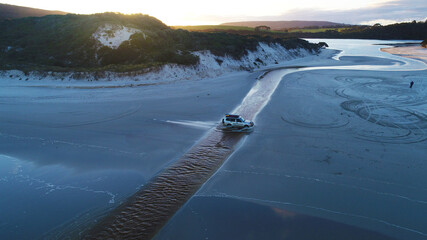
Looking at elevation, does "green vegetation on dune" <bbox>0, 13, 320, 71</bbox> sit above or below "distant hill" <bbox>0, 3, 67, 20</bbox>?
below

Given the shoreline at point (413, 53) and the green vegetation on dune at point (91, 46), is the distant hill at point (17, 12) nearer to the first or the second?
the green vegetation on dune at point (91, 46)

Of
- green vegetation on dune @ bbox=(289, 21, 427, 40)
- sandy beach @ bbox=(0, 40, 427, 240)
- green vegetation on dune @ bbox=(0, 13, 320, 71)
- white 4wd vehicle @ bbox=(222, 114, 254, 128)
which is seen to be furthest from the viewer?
green vegetation on dune @ bbox=(289, 21, 427, 40)

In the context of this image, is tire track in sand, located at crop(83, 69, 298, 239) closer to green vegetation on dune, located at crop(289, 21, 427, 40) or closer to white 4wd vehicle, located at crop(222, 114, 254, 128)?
white 4wd vehicle, located at crop(222, 114, 254, 128)

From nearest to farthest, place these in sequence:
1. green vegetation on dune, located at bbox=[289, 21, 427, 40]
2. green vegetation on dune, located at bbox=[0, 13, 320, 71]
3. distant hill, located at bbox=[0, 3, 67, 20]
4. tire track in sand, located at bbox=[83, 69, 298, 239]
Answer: tire track in sand, located at bbox=[83, 69, 298, 239], green vegetation on dune, located at bbox=[0, 13, 320, 71], distant hill, located at bbox=[0, 3, 67, 20], green vegetation on dune, located at bbox=[289, 21, 427, 40]

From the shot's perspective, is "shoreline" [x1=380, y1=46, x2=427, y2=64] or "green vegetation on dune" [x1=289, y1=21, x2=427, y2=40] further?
"green vegetation on dune" [x1=289, y1=21, x2=427, y2=40]

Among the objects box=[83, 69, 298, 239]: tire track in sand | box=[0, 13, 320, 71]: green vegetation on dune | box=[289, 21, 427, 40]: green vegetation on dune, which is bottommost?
box=[83, 69, 298, 239]: tire track in sand

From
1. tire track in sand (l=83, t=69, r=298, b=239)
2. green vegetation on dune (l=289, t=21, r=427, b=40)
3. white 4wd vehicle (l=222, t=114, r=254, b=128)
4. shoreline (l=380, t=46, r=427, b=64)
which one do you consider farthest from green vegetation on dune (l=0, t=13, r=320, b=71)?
green vegetation on dune (l=289, t=21, r=427, b=40)

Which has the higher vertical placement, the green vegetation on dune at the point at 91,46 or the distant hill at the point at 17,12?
the distant hill at the point at 17,12

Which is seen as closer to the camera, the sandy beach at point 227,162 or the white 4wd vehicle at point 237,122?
the sandy beach at point 227,162

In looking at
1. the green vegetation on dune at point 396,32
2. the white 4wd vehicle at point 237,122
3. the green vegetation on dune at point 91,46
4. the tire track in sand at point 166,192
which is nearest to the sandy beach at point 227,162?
the tire track in sand at point 166,192
